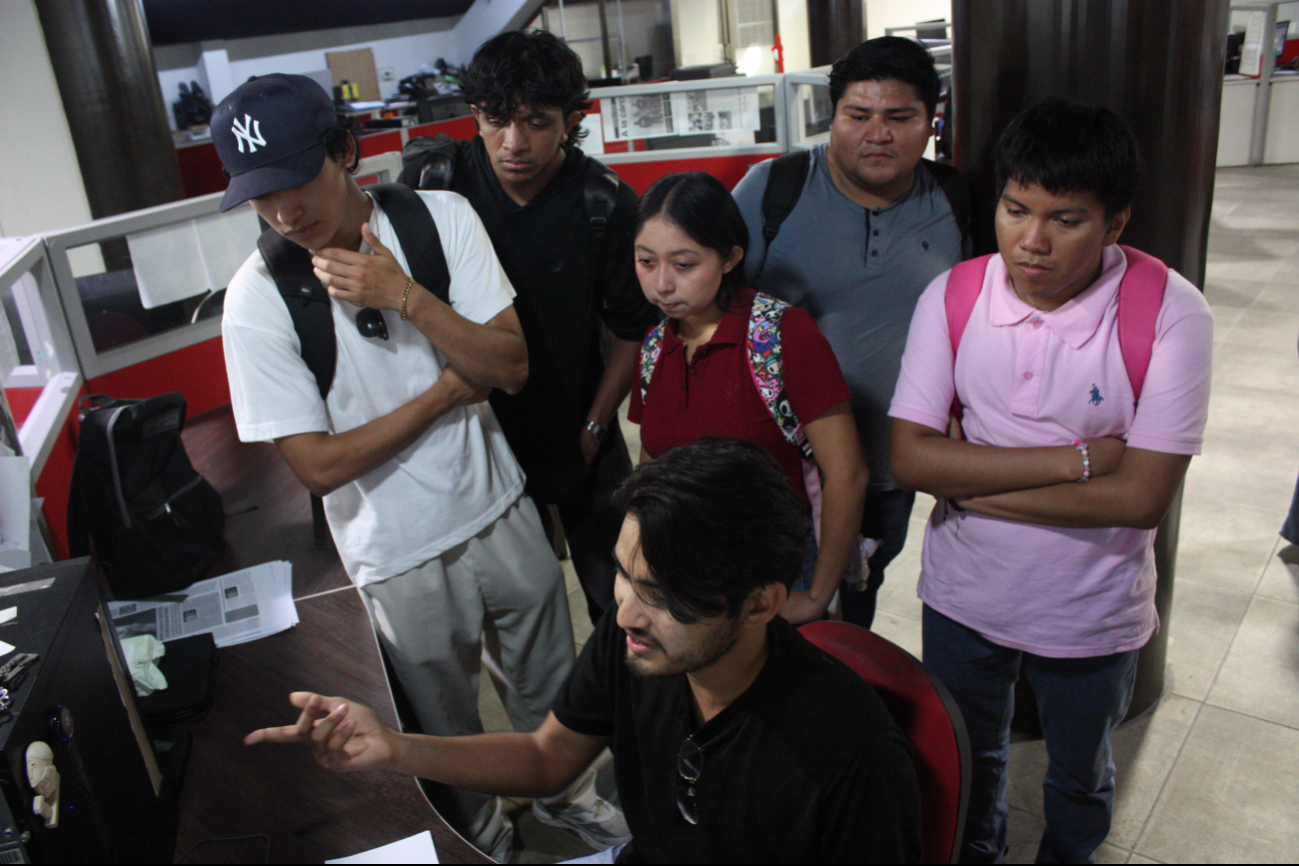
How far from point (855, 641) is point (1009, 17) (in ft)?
4.17

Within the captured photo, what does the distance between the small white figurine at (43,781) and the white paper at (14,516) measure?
750mm

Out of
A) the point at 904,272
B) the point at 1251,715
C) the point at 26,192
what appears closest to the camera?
the point at 904,272

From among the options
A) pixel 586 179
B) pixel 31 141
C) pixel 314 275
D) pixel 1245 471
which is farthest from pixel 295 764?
pixel 31 141

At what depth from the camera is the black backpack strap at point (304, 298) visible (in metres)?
1.49

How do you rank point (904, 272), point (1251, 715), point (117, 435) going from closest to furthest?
1. point (904, 272)
2. point (117, 435)
3. point (1251, 715)

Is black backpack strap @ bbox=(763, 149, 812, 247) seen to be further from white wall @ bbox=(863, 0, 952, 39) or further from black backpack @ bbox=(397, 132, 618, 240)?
white wall @ bbox=(863, 0, 952, 39)

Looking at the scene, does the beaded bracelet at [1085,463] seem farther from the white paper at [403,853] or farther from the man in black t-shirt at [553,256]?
the white paper at [403,853]

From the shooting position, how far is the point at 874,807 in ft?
3.36

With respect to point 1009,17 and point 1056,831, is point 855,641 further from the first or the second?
point 1009,17

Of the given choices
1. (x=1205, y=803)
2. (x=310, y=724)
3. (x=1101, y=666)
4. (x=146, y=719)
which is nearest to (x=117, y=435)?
(x=146, y=719)

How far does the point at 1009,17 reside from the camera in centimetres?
181

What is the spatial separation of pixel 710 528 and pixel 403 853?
2.05ft

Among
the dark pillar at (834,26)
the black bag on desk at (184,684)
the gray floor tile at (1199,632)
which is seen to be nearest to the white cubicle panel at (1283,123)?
the dark pillar at (834,26)

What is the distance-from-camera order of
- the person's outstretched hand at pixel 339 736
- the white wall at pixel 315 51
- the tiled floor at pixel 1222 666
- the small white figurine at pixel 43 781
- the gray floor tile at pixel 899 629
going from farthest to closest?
the white wall at pixel 315 51, the gray floor tile at pixel 899 629, the tiled floor at pixel 1222 666, the person's outstretched hand at pixel 339 736, the small white figurine at pixel 43 781
